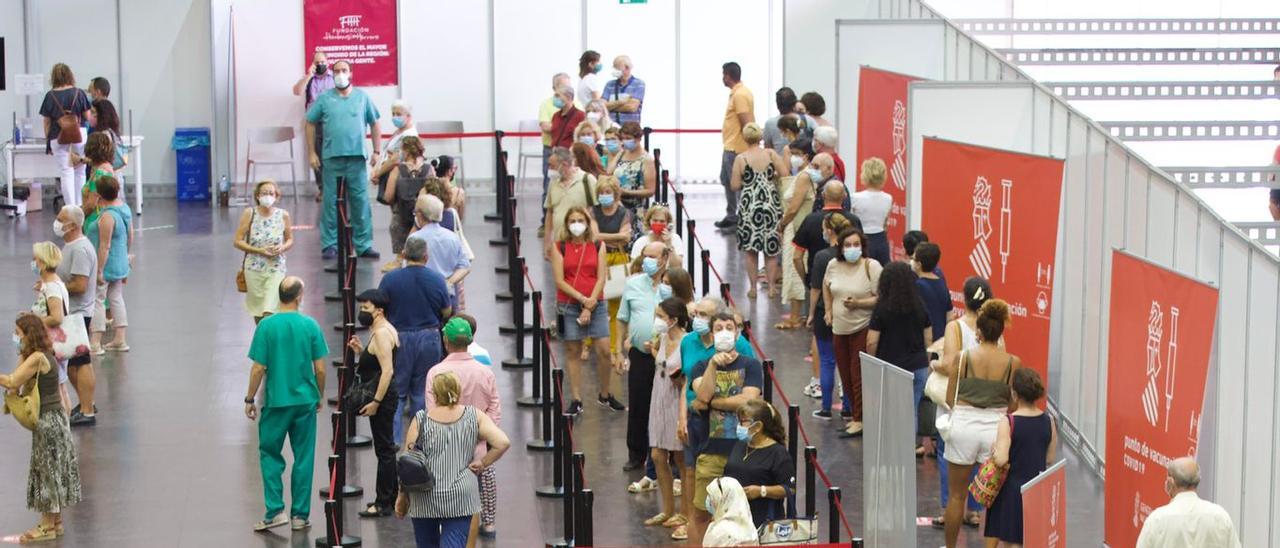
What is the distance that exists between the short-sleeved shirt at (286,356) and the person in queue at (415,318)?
94cm

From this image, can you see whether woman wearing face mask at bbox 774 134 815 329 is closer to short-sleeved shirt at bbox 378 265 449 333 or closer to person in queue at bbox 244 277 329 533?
short-sleeved shirt at bbox 378 265 449 333

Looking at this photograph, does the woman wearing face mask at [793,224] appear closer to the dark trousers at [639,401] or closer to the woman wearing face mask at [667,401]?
the dark trousers at [639,401]

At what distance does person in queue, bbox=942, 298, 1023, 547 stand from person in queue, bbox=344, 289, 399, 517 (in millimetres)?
3287

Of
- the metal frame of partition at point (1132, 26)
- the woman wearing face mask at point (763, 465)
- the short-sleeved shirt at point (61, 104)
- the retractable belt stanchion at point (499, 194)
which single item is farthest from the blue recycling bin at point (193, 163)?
the woman wearing face mask at point (763, 465)

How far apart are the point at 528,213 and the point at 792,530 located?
12124 millimetres

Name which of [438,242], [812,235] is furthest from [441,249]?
[812,235]

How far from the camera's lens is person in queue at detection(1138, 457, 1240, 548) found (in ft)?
29.1

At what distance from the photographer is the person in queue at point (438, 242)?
43.5 ft

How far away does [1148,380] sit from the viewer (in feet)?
35.0

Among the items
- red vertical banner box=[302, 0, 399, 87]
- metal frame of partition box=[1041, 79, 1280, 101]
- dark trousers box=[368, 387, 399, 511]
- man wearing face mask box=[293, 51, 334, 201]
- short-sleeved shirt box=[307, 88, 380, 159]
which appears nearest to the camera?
dark trousers box=[368, 387, 399, 511]

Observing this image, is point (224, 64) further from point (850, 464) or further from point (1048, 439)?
point (1048, 439)

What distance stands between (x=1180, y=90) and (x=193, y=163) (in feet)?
41.3

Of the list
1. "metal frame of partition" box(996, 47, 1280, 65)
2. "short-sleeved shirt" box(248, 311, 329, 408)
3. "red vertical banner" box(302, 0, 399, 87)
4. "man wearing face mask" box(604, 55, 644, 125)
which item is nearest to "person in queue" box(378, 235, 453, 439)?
"short-sleeved shirt" box(248, 311, 329, 408)

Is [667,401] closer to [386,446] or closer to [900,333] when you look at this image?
[386,446]
